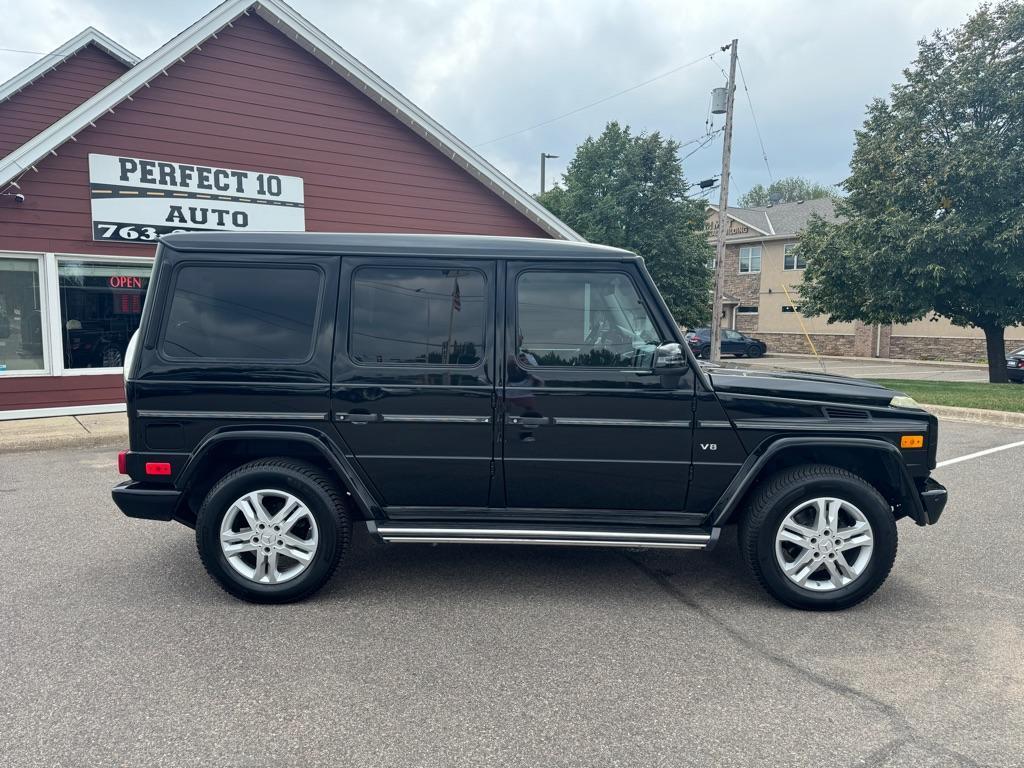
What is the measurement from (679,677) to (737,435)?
4.48 feet

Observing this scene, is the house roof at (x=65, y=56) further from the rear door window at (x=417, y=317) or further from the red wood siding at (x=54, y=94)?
the rear door window at (x=417, y=317)

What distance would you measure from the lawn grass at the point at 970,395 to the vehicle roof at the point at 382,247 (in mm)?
10736

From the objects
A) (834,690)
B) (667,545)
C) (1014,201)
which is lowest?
(834,690)

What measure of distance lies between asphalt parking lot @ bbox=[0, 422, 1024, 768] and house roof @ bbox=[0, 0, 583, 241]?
7427 millimetres

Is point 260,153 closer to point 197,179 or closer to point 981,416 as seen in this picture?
point 197,179

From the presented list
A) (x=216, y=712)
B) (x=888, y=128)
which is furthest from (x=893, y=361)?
(x=216, y=712)

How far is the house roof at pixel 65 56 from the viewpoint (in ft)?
46.0

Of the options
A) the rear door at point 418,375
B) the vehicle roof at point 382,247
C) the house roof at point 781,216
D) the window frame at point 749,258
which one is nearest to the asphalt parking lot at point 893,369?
the window frame at point 749,258

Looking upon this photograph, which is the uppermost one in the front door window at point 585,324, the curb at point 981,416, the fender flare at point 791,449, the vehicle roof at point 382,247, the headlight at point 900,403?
the vehicle roof at point 382,247

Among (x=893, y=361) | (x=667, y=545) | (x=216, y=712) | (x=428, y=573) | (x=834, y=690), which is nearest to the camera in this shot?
(x=216, y=712)

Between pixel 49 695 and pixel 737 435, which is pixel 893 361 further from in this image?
pixel 49 695

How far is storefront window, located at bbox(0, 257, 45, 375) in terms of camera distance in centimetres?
1007

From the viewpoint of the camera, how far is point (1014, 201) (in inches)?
607

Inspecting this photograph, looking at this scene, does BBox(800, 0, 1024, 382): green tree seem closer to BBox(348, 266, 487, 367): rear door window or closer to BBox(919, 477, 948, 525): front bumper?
BBox(919, 477, 948, 525): front bumper
